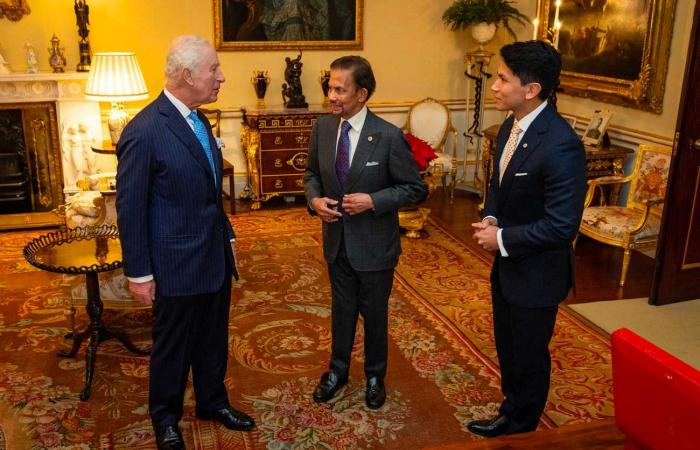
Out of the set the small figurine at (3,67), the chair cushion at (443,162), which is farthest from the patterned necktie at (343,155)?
the small figurine at (3,67)

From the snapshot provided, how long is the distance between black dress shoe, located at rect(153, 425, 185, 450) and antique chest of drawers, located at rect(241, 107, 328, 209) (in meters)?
4.19

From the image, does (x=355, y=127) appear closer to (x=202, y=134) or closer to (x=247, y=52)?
(x=202, y=134)

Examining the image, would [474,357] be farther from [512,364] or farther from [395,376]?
[512,364]

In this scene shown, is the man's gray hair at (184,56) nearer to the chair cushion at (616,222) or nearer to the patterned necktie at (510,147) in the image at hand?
the patterned necktie at (510,147)

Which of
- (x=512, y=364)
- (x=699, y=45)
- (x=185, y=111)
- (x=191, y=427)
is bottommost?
(x=191, y=427)

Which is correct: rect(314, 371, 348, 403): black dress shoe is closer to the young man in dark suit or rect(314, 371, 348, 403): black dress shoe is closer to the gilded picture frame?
the young man in dark suit

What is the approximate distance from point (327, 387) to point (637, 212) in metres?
3.27

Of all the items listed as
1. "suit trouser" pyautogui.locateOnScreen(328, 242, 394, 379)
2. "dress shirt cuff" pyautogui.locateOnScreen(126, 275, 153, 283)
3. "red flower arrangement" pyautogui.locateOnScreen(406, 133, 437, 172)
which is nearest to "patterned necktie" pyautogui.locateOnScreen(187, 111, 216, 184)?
"dress shirt cuff" pyautogui.locateOnScreen(126, 275, 153, 283)

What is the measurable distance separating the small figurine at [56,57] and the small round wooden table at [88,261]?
2942 millimetres

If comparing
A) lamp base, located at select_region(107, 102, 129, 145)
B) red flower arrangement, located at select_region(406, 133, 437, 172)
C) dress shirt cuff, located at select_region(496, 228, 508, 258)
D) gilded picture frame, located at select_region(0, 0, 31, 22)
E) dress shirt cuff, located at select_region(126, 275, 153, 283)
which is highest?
gilded picture frame, located at select_region(0, 0, 31, 22)

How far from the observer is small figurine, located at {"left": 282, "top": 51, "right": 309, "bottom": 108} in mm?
7086

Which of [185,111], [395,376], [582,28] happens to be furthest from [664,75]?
[185,111]

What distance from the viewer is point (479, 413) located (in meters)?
3.48

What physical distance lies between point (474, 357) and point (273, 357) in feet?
3.94
